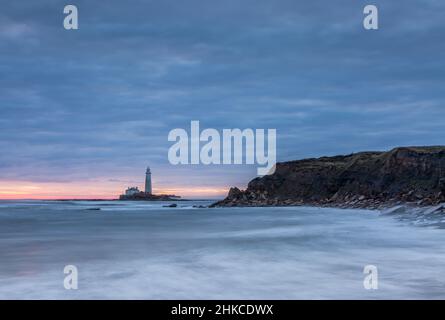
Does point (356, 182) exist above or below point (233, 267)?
above

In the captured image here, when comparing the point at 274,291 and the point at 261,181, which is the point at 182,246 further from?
the point at 261,181

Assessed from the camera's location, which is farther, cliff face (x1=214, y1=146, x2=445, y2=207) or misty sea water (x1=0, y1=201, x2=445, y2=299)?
cliff face (x1=214, y1=146, x2=445, y2=207)

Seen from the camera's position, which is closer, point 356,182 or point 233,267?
point 233,267

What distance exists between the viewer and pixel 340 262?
10.7m

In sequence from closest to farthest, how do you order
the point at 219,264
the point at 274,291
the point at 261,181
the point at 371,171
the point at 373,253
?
the point at 274,291 < the point at 219,264 < the point at 373,253 < the point at 371,171 < the point at 261,181

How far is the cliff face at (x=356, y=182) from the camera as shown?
Result: 47406 millimetres

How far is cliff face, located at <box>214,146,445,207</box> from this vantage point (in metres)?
47.4

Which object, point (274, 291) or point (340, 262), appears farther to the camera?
point (340, 262)

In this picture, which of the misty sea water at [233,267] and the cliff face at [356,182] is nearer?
the misty sea water at [233,267]

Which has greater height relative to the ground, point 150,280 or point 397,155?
point 397,155

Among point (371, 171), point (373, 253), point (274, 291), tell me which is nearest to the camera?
point (274, 291)

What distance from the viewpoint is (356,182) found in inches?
2335
